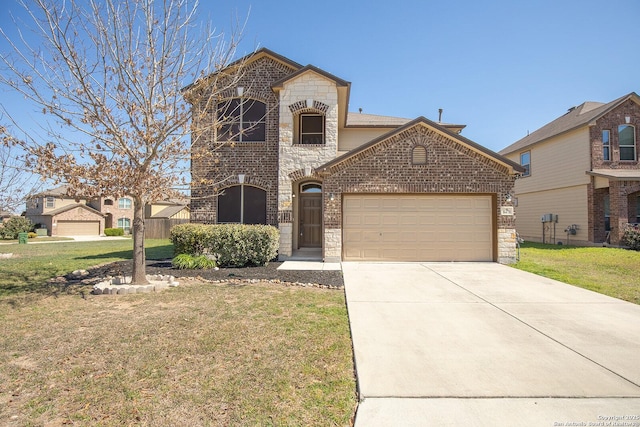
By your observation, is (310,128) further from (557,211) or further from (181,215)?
(181,215)

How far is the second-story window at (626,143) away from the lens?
16656 mm

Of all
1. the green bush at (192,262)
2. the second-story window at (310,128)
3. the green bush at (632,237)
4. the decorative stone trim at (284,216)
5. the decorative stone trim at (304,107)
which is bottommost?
the green bush at (192,262)

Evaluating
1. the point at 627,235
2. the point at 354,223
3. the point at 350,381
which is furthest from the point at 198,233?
the point at 627,235

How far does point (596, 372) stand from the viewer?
3488mm

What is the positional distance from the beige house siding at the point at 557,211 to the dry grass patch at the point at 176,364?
17505 millimetres

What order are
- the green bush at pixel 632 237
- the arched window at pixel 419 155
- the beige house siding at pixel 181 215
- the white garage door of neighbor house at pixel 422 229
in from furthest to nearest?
the beige house siding at pixel 181 215 → the green bush at pixel 632 237 → the white garage door of neighbor house at pixel 422 229 → the arched window at pixel 419 155

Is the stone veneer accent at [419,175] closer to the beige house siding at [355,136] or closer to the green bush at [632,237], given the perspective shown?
the beige house siding at [355,136]

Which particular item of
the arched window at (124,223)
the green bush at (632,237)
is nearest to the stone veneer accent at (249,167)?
the green bush at (632,237)

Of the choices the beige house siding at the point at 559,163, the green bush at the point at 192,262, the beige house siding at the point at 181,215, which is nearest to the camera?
the green bush at the point at 192,262

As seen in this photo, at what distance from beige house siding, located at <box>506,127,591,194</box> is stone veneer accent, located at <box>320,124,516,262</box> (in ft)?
30.1

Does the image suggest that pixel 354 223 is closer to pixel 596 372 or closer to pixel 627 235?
pixel 596 372

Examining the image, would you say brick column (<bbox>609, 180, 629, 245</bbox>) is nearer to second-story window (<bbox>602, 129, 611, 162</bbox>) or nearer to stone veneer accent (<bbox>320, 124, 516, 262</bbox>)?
second-story window (<bbox>602, 129, 611, 162</bbox>)

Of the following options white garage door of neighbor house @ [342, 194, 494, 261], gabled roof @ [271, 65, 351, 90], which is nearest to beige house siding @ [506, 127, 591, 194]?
white garage door of neighbor house @ [342, 194, 494, 261]

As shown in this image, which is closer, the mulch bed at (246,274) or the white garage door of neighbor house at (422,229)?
the mulch bed at (246,274)
